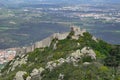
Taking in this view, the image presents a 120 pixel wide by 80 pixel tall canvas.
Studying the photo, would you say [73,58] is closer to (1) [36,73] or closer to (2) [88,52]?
(2) [88,52]

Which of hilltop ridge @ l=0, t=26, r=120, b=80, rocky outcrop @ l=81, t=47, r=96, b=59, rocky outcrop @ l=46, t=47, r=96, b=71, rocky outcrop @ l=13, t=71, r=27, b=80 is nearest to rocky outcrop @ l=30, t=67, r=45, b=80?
hilltop ridge @ l=0, t=26, r=120, b=80

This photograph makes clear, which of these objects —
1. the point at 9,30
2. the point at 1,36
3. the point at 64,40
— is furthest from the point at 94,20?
the point at 64,40

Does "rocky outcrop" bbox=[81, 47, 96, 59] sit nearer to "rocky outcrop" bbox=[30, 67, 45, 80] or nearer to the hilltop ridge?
the hilltop ridge

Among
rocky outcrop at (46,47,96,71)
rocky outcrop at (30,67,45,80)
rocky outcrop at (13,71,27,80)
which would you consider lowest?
rocky outcrop at (13,71,27,80)

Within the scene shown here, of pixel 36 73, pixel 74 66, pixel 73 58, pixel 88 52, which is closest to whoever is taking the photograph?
pixel 74 66

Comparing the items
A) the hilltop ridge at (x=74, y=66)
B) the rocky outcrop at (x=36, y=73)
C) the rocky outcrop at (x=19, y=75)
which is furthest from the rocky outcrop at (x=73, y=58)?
the rocky outcrop at (x=19, y=75)

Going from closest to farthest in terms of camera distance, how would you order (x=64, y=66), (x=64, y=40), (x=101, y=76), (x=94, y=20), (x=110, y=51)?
1. (x=101, y=76)
2. (x=64, y=66)
3. (x=110, y=51)
4. (x=64, y=40)
5. (x=94, y=20)

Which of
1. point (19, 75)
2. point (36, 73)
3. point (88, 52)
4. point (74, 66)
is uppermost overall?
point (88, 52)

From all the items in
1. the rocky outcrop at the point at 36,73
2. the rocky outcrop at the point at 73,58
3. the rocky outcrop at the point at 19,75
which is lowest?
the rocky outcrop at the point at 19,75

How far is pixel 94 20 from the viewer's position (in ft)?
632

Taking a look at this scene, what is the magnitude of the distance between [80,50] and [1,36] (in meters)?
120

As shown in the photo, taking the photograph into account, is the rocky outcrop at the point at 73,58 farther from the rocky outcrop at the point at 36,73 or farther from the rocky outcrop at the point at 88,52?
the rocky outcrop at the point at 36,73

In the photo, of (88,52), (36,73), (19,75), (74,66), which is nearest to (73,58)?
(88,52)

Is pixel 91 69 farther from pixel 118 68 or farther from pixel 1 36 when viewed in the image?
pixel 1 36
